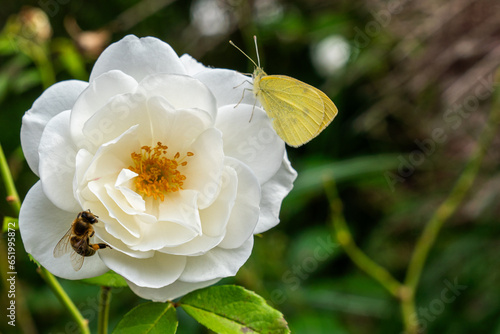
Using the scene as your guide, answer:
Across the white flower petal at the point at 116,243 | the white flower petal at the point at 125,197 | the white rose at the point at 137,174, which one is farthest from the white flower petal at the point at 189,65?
the white flower petal at the point at 116,243

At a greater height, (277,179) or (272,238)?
(277,179)

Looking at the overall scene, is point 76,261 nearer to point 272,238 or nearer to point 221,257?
point 221,257

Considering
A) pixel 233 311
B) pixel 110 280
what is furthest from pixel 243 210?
pixel 110 280

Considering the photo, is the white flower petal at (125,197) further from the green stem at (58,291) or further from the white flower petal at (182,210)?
the green stem at (58,291)

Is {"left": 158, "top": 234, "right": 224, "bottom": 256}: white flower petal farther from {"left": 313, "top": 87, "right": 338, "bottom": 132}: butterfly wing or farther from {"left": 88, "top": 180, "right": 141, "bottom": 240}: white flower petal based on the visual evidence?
{"left": 313, "top": 87, "right": 338, "bottom": 132}: butterfly wing

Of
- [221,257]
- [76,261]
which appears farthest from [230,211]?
[76,261]

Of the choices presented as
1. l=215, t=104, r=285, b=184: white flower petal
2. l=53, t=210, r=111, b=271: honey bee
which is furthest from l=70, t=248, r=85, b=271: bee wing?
l=215, t=104, r=285, b=184: white flower petal

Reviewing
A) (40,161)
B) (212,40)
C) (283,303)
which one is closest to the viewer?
(40,161)

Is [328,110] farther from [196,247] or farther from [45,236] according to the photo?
[45,236]
